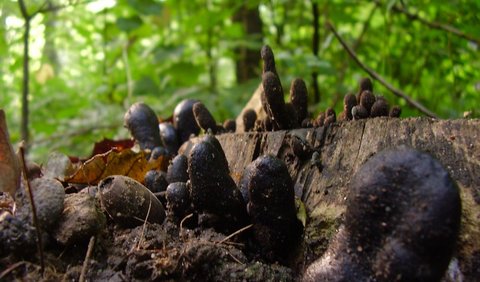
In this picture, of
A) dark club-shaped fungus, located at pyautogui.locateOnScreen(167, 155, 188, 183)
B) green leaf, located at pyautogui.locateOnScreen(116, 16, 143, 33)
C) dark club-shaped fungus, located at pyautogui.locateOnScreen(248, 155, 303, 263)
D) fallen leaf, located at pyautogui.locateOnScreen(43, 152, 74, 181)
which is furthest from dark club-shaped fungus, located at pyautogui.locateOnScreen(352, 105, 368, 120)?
green leaf, located at pyautogui.locateOnScreen(116, 16, 143, 33)

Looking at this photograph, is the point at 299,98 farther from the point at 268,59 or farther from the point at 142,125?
the point at 142,125

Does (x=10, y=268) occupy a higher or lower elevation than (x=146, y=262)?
higher

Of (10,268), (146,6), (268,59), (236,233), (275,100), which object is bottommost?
(236,233)

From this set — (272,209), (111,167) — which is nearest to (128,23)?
(111,167)

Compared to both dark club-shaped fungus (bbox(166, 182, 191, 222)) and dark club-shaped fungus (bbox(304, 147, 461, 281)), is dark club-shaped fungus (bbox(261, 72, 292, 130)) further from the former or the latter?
dark club-shaped fungus (bbox(304, 147, 461, 281))

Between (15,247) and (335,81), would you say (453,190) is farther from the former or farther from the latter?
(335,81)

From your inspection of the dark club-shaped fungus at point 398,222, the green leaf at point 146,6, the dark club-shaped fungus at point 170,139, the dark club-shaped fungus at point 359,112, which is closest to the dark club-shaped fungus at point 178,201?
the dark club-shaped fungus at point 398,222

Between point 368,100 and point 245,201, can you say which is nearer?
point 245,201
